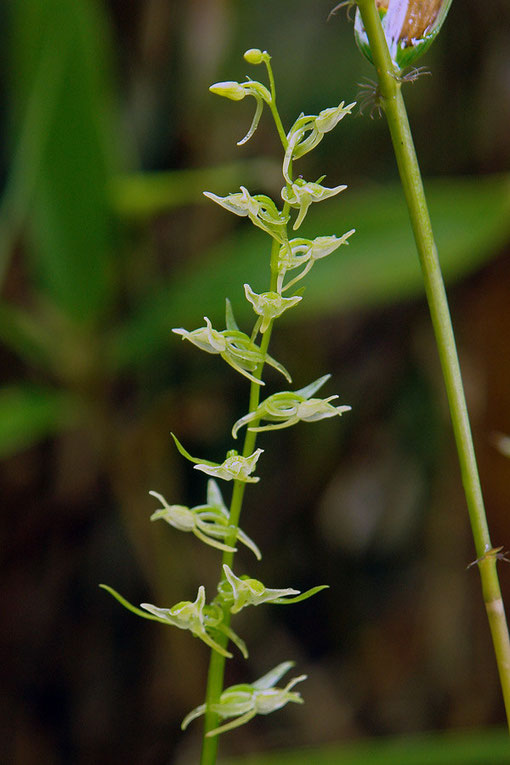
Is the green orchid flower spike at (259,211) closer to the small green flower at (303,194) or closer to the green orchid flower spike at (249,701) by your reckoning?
the small green flower at (303,194)

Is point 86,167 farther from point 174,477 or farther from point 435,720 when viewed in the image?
point 435,720

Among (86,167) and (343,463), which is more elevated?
(86,167)

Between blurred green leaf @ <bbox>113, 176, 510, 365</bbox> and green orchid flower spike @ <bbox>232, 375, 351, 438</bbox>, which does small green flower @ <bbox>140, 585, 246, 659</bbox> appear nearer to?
green orchid flower spike @ <bbox>232, 375, 351, 438</bbox>

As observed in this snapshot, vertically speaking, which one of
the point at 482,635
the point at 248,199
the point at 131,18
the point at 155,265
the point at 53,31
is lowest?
the point at 482,635

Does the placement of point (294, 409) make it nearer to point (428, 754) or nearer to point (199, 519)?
point (199, 519)

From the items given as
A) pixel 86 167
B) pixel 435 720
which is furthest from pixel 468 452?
pixel 435 720

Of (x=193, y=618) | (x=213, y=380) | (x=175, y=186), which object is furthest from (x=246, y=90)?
(x=213, y=380)
